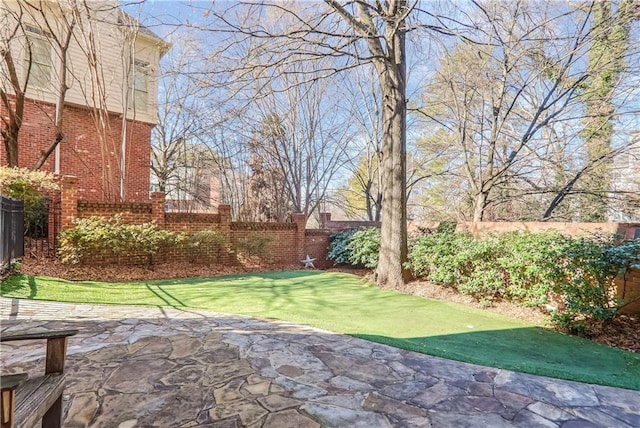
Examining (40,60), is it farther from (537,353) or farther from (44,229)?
(537,353)

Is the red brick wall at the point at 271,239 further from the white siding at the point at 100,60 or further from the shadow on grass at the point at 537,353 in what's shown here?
the shadow on grass at the point at 537,353

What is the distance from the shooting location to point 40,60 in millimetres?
9922

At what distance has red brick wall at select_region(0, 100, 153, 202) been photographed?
959cm

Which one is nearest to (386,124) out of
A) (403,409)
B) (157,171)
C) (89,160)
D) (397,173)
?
(397,173)

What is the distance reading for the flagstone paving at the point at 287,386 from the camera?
6.76ft

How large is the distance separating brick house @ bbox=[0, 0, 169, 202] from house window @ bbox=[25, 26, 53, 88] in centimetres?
2

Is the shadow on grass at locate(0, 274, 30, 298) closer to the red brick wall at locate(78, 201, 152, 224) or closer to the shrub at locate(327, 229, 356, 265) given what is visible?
the red brick wall at locate(78, 201, 152, 224)

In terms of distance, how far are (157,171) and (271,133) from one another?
21.3ft

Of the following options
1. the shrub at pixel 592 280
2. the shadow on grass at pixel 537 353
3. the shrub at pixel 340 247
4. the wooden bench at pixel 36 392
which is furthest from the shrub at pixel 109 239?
the shrub at pixel 592 280

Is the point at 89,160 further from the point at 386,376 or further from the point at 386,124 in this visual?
the point at 386,376

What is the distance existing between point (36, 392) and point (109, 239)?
610 cm

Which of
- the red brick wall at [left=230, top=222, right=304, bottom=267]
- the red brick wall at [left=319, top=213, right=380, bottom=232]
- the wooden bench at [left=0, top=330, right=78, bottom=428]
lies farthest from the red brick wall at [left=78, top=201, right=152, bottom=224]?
the wooden bench at [left=0, top=330, right=78, bottom=428]

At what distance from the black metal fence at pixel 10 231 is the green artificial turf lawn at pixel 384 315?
41 cm

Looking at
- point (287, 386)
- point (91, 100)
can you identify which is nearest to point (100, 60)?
point (91, 100)
